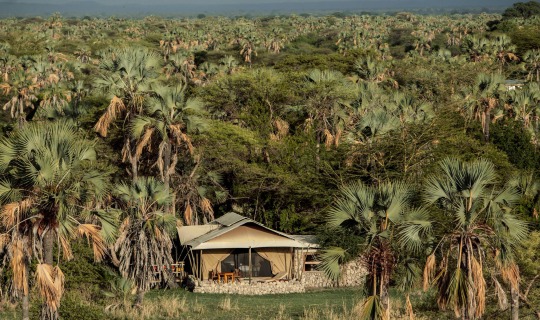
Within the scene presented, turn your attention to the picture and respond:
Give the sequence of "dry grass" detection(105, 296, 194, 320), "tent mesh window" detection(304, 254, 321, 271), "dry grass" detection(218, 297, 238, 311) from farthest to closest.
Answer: "tent mesh window" detection(304, 254, 321, 271), "dry grass" detection(218, 297, 238, 311), "dry grass" detection(105, 296, 194, 320)

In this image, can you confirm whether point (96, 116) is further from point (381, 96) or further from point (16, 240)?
Answer: point (16, 240)

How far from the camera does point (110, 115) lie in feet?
116

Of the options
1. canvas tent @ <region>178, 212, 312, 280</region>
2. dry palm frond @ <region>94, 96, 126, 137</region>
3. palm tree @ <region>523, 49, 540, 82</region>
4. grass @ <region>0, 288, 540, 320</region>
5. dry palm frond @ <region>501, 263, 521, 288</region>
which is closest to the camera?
dry palm frond @ <region>501, 263, 521, 288</region>

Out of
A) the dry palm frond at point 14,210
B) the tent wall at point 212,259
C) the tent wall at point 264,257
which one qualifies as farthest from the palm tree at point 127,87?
the dry palm frond at point 14,210

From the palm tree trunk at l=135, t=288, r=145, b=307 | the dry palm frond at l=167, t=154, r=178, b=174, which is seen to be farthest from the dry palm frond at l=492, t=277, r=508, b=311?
the dry palm frond at l=167, t=154, r=178, b=174

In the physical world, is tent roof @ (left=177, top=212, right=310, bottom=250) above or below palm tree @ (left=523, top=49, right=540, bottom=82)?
below

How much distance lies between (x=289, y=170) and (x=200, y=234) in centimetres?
616

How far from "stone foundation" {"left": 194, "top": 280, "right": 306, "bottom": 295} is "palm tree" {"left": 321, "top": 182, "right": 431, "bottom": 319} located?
13.6 meters

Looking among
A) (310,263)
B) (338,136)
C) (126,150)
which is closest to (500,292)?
(310,263)

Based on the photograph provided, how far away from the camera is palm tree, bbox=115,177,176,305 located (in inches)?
1173

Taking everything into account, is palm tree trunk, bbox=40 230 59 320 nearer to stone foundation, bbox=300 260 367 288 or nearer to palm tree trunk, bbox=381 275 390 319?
palm tree trunk, bbox=381 275 390 319

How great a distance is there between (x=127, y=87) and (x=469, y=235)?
768 inches

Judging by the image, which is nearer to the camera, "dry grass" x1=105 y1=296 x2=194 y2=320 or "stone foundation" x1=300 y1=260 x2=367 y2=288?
"dry grass" x1=105 y1=296 x2=194 y2=320

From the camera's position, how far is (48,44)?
353ft
